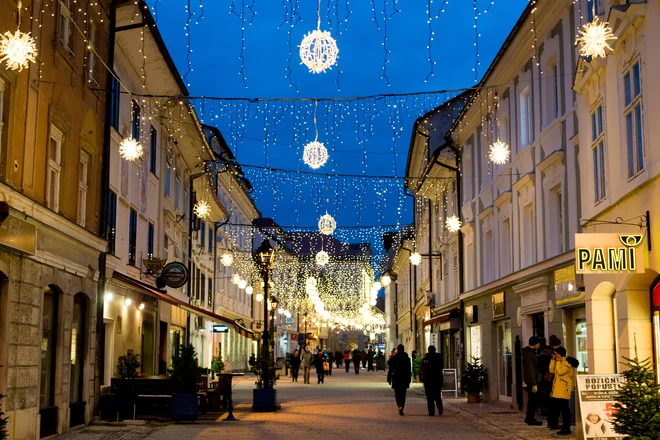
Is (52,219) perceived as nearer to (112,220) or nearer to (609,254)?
(112,220)

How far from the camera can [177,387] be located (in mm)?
20922

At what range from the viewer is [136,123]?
25.8 meters

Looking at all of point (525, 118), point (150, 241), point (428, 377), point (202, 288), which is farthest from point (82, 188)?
point (202, 288)

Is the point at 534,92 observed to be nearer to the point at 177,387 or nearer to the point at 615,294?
the point at 615,294

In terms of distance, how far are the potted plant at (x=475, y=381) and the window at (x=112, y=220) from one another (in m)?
11.6

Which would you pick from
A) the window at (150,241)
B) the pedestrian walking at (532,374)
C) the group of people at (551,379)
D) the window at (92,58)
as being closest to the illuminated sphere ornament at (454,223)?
the window at (150,241)

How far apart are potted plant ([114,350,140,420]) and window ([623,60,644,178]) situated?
1211cm

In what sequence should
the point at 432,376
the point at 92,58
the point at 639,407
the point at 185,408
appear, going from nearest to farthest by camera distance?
the point at 639,407, the point at 92,58, the point at 185,408, the point at 432,376

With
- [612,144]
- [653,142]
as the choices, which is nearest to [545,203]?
[612,144]

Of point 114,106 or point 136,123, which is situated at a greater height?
point 136,123

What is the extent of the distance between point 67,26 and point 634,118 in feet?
36.1

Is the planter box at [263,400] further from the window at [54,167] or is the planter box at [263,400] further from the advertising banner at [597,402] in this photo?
the advertising banner at [597,402]

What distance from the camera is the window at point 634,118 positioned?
505 inches

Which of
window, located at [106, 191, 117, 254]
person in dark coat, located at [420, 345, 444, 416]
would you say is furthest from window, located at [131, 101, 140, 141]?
person in dark coat, located at [420, 345, 444, 416]
